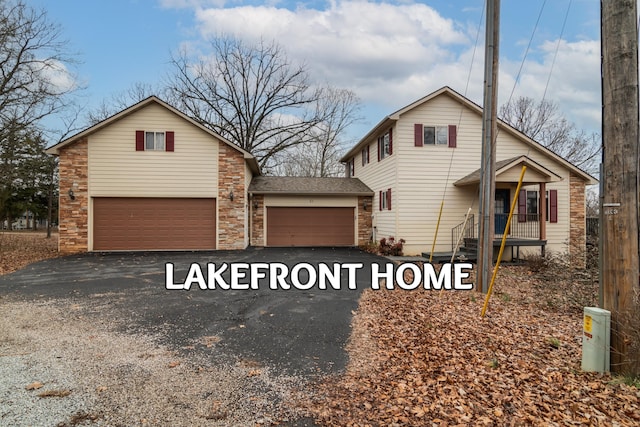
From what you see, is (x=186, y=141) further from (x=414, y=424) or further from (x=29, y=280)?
(x=414, y=424)

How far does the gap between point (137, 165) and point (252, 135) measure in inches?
508

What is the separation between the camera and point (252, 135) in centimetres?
2622

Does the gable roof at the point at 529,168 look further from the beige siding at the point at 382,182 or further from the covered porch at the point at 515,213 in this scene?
the beige siding at the point at 382,182

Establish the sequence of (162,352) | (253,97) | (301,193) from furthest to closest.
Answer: (253,97)
(301,193)
(162,352)

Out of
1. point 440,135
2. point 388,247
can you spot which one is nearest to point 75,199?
point 388,247

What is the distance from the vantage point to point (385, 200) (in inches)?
598

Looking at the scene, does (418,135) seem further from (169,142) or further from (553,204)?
(169,142)

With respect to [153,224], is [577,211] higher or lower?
higher

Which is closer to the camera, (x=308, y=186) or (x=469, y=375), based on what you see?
(x=469, y=375)

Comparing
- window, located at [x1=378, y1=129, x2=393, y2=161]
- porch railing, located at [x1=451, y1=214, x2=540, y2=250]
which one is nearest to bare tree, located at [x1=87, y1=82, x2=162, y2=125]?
window, located at [x1=378, y1=129, x2=393, y2=161]

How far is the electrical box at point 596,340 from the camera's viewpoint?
336 centimetres

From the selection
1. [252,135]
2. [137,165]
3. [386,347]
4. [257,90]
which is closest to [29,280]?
[137,165]

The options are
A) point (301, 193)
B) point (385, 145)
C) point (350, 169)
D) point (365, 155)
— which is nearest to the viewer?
point (385, 145)

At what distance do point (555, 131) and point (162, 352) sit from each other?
32123mm
